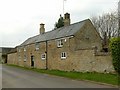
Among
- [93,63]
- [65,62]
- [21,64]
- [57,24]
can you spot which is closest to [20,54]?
[21,64]

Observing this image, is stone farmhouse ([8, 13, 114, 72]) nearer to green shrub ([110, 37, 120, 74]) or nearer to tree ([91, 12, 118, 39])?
green shrub ([110, 37, 120, 74])

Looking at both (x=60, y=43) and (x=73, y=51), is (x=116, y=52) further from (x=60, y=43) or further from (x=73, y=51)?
(x=60, y=43)

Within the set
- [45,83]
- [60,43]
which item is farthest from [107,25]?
[45,83]

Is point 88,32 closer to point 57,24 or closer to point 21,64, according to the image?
point 21,64

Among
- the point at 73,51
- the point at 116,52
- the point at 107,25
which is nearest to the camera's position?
the point at 116,52

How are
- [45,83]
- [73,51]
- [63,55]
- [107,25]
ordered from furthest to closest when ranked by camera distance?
[107,25]
[63,55]
[73,51]
[45,83]

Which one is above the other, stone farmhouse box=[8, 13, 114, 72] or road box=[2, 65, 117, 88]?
stone farmhouse box=[8, 13, 114, 72]

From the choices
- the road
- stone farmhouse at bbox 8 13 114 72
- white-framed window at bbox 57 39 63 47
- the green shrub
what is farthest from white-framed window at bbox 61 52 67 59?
the road

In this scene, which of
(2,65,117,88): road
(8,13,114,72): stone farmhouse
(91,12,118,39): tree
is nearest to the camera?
(2,65,117,88): road

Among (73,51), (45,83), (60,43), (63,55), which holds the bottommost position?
(45,83)

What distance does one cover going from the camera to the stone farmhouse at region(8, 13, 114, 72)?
3134cm

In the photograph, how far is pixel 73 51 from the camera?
122 feet

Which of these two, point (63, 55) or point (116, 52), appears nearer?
point (116, 52)

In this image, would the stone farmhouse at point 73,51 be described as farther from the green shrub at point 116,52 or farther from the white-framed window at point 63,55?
the green shrub at point 116,52
